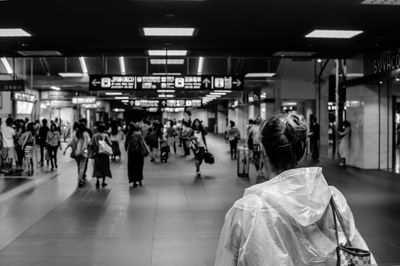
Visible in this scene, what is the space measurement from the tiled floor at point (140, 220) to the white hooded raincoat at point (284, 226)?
3.94m

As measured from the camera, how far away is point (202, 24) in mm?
10672

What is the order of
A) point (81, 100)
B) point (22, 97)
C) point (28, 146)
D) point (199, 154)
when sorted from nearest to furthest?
point (28, 146)
point (199, 154)
point (22, 97)
point (81, 100)

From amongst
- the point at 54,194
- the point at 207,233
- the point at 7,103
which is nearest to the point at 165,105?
the point at 7,103

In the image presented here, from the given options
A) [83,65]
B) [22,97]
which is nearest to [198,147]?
[83,65]

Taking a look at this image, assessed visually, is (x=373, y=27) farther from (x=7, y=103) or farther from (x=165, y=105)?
(x=165, y=105)

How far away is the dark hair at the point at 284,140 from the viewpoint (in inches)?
69.7

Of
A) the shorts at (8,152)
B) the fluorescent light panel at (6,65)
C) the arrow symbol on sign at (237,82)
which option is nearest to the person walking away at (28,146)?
the shorts at (8,152)

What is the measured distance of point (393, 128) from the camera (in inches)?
617

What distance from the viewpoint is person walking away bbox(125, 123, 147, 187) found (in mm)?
12070

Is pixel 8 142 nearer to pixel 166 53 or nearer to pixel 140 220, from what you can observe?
pixel 166 53

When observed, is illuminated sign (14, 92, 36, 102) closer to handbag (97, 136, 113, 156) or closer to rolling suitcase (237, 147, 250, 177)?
handbag (97, 136, 113, 156)

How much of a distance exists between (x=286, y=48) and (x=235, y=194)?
5.23 metres

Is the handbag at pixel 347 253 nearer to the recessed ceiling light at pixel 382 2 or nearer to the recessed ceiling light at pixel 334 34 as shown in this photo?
the recessed ceiling light at pixel 382 2

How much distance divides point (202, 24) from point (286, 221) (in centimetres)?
940
